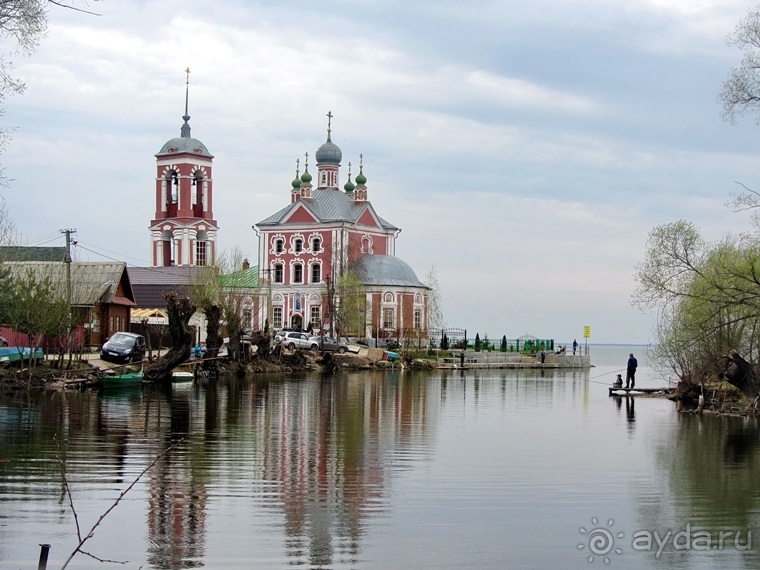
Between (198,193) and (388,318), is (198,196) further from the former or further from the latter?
(388,318)

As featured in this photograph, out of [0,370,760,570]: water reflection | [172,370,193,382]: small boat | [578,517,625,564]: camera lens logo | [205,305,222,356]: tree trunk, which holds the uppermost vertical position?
[205,305,222,356]: tree trunk

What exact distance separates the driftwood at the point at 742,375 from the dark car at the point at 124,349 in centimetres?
2569

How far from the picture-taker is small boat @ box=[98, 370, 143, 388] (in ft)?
124

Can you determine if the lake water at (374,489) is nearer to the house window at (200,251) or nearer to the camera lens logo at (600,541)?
the camera lens logo at (600,541)

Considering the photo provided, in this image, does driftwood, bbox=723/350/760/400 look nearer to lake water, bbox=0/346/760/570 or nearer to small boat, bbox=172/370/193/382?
lake water, bbox=0/346/760/570

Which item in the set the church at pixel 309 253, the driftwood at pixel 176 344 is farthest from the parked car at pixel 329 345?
the driftwood at pixel 176 344

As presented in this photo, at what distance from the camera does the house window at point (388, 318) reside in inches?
3465

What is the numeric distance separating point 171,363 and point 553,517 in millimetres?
30637

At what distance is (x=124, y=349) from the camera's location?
154ft

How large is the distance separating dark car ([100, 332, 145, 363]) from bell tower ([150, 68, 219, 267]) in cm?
4835

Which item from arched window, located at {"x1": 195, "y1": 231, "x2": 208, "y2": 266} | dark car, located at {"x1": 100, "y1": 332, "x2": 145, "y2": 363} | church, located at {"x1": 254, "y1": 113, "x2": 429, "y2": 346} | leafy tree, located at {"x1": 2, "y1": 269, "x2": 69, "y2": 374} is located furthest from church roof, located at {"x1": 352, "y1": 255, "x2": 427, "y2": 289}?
leafy tree, located at {"x1": 2, "y1": 269, "x2": 69, "y2": 374}

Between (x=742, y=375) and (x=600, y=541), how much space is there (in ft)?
62.9

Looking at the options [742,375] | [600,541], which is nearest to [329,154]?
[742,375]

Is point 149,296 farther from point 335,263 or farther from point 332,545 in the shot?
point 332,545
